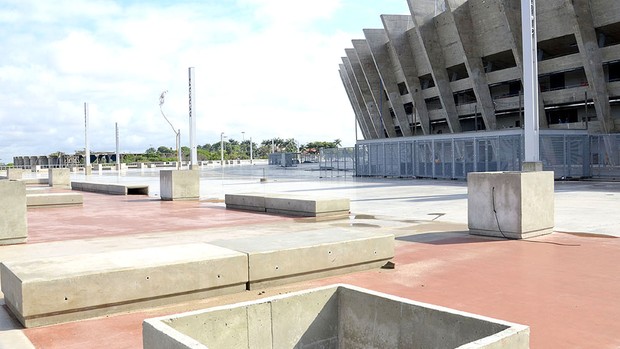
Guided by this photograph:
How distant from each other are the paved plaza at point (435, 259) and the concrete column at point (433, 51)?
3528cm

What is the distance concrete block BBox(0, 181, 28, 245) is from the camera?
11867 millimetres

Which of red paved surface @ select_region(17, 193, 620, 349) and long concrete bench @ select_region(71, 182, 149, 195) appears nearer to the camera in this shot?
red paved surface @ select_region(17, 193, 620, 349)

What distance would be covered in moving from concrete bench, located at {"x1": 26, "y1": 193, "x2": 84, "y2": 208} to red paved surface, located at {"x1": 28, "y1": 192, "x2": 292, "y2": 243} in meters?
0.51

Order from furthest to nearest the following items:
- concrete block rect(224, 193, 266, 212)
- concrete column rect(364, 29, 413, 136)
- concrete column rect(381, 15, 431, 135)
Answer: concrete column rect(364, 29, 413, 136) → concrete column rect(381, 15, 431, 135) → concrete block rect(224, 193, 266, 212)

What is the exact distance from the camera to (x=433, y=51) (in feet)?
173

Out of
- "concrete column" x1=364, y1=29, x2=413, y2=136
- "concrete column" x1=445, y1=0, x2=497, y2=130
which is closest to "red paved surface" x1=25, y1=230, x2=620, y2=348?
"concrete column" x1=445, y1=0, x2=497, y2=130

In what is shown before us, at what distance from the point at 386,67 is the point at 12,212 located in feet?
178

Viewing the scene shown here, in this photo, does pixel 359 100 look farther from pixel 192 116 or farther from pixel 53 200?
pixel 53 200

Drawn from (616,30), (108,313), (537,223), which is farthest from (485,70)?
(108,313)

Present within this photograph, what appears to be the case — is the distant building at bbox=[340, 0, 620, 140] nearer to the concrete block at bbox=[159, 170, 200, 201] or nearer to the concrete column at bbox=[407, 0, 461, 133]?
the concrete column at bbox=[407, 0, 461, 133]

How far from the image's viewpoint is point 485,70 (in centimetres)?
5331

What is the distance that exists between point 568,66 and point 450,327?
44866 millimetres

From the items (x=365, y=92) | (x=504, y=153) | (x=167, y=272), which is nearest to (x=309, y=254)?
(x=167, y=272)

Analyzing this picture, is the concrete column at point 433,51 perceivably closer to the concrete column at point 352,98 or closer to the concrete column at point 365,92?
the concrete column at point 365,92
